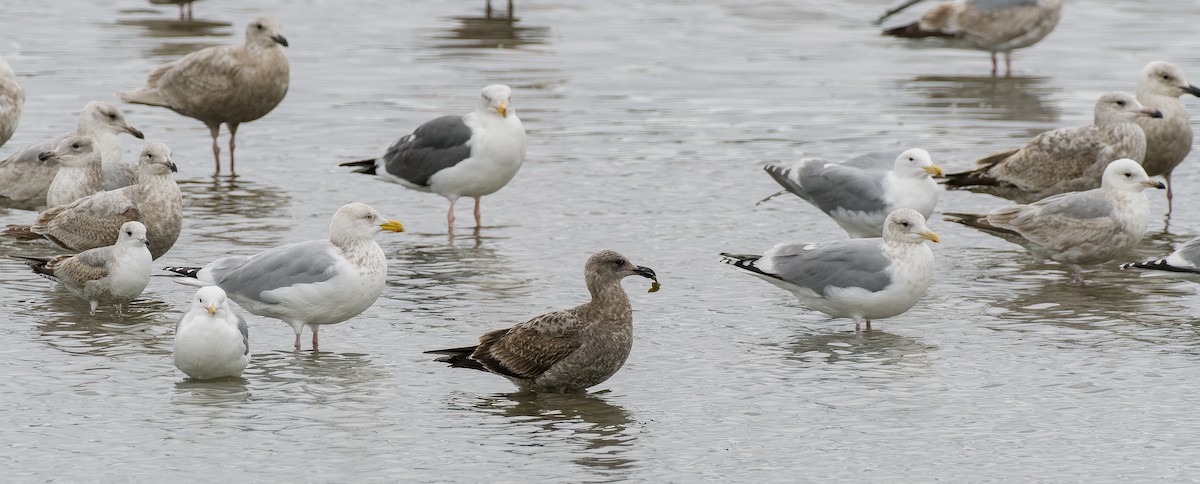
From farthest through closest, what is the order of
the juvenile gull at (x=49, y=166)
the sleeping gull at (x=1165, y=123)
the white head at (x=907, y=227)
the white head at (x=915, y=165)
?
the sleeping gull at (x=1165, y=123) < the juvenile gull at (x=49, y=166) < the white head at (x=915, y=165) < the white head at (x=907, y=227)

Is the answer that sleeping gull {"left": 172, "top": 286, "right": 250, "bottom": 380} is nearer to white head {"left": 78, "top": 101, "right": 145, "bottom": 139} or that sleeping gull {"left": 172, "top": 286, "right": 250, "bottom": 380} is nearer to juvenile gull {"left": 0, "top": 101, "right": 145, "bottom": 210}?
juvenile gull {"left": 0, "top": 101, "right": 145, "bottom": 210}

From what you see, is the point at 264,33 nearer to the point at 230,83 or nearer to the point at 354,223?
the point at 230,83

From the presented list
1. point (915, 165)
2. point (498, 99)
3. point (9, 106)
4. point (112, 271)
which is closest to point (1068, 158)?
point (915, 165)

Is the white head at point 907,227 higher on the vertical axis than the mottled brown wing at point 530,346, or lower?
higher

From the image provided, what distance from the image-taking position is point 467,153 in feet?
43.3

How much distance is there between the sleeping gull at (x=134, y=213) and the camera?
11.2 meters

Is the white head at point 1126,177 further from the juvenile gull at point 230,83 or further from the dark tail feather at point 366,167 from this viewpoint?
the juvenile gull at point 230,83

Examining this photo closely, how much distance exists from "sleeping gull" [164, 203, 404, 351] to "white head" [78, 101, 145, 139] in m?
4.09

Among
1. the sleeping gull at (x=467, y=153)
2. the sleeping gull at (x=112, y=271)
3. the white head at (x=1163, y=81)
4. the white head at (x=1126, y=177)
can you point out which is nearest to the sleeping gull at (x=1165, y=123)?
the white head at (x=1163, y=81)

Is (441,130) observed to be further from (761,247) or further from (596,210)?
(761,247)

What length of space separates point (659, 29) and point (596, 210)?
488 inches

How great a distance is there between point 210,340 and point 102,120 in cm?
559

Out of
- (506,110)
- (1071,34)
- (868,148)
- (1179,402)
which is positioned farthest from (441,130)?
(1071,34)

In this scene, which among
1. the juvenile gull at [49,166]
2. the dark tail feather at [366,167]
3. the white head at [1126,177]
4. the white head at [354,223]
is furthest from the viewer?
the dark tail feather at [366,167]
